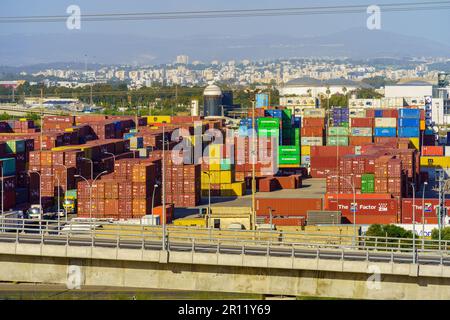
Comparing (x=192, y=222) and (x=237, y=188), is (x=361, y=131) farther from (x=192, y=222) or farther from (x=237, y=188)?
(x=192, y=222)

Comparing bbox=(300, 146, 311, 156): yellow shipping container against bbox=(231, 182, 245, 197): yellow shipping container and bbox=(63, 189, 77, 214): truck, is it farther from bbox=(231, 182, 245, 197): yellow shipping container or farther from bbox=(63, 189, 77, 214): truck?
bbox=(63, 189, 77, 214): truck

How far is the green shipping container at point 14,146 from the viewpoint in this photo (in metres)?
56.5

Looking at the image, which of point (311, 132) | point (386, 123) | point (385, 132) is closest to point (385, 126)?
point (386, 123)

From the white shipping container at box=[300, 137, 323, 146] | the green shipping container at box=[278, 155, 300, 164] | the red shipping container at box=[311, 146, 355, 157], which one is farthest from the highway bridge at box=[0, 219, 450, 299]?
the white shipping container at box=[300, 137, 323, 146]

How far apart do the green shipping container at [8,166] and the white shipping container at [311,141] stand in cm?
2608

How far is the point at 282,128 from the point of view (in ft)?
239

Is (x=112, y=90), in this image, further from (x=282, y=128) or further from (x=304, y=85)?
(x=282, y=128)

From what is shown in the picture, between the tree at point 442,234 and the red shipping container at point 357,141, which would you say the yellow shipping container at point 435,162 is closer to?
the red shipping container at point 357,141

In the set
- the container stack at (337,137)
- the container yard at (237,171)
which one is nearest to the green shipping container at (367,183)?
the container yard at (237,171)

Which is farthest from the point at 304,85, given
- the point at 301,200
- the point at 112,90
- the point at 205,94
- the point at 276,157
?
the point at 301,200
